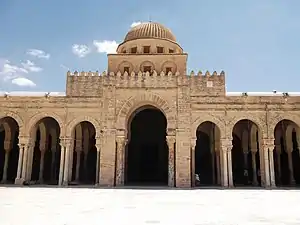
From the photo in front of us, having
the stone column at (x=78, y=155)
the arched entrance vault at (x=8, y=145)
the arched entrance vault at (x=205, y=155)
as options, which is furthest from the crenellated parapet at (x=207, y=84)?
the arched entrance vault at (x=8, y=145)

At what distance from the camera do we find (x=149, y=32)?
2408cm

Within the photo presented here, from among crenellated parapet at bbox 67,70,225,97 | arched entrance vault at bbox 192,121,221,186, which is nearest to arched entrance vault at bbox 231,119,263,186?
arched entrance vault at bbox 192,121,221,186

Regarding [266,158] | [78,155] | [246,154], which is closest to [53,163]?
[78,155]

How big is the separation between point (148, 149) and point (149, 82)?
24.2 ft

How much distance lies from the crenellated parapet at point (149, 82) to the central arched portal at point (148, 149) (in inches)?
204

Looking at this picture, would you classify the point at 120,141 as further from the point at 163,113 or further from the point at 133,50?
the point at 133,50

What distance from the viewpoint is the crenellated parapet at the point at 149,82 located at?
19344 mm

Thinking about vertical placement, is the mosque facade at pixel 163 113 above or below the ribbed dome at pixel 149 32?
below

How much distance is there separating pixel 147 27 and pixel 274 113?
1186cm

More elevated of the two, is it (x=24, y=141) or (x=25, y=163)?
(x=24, y=141)

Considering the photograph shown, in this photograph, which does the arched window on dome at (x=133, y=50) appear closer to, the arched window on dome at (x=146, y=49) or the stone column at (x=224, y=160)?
the arched window on dome at (x=146, y=49)

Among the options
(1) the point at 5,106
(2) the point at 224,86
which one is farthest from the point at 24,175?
(2) the point at 224,86
